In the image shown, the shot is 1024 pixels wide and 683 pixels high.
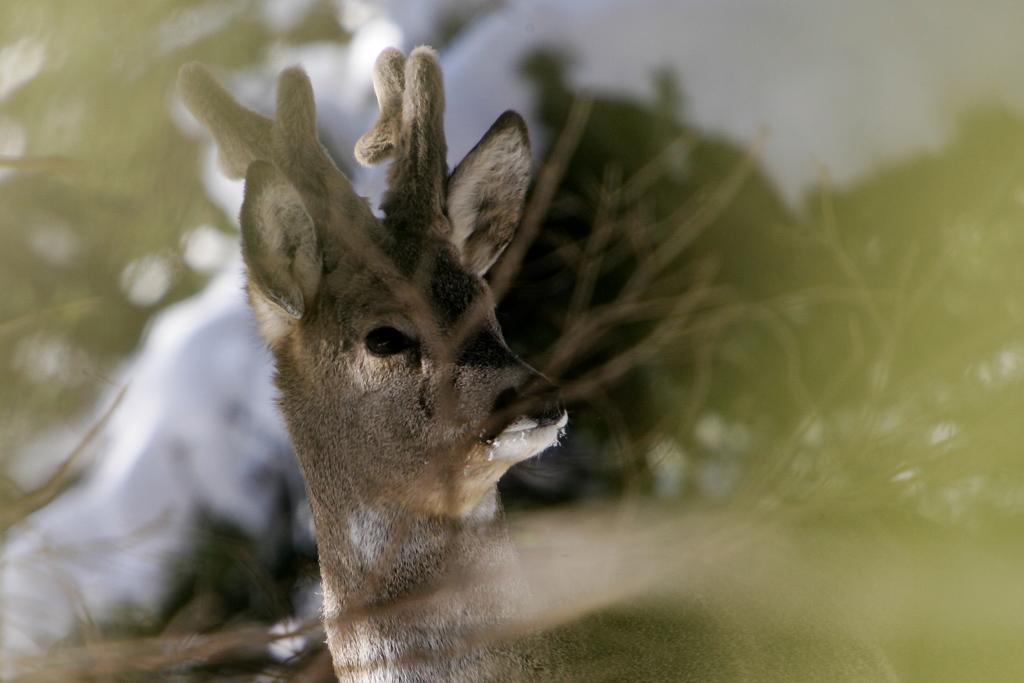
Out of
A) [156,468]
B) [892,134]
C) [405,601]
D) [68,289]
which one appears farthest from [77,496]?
[892,134]

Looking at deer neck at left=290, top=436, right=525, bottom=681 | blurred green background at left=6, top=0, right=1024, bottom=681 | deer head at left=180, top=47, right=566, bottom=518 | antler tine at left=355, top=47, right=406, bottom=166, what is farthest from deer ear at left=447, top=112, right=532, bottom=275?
deer neck at left=290, top=436, right=525, bottom=681

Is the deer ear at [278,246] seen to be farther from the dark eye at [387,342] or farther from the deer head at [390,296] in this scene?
the dark eye at [387,342]

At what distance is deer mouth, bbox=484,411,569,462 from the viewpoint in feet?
3.43

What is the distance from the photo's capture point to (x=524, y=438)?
106 centimetres

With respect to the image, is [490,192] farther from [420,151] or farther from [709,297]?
[709,297]

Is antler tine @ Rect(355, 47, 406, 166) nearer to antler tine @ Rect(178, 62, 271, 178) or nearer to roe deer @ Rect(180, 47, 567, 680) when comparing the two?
roe deer @ Rect(180, 47, 567, 680)

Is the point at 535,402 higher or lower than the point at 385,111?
lower

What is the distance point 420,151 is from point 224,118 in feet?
0.86

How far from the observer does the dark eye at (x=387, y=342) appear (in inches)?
44.6

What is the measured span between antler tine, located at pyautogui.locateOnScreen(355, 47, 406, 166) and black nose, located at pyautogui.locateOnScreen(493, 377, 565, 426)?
40 centimetres

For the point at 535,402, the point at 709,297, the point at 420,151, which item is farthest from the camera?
the point at 709,297

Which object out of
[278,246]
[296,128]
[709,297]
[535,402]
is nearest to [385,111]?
[296,128]

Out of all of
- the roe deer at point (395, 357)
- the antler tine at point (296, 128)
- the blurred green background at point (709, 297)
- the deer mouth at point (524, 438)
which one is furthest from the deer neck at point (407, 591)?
the antler tine at point (296, 128)

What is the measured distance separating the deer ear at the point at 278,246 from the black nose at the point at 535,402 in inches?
11.9
